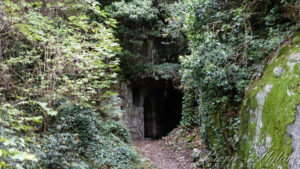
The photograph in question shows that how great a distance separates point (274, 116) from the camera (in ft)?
9.67

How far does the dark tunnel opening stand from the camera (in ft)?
42.7

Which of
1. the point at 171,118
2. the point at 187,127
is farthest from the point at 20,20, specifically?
the point at 171,118

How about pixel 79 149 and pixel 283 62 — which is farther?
pixel 79 149

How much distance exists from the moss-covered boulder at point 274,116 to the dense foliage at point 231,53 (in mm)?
299

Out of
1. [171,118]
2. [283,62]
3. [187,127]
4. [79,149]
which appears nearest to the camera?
[283,62]

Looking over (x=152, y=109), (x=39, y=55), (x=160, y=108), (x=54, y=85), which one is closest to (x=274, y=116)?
(x=54, y=85)

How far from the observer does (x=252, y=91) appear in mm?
3646

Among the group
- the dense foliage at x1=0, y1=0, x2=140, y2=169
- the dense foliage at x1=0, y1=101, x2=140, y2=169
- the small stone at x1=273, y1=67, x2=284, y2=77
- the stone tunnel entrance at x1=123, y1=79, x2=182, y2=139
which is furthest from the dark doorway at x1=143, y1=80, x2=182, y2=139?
the small stone at x1=273, y1=67, x2=284, y2=77

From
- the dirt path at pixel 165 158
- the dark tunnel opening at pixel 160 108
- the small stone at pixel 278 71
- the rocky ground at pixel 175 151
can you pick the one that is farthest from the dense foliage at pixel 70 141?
the dark tunnel opening at pixel 160 108

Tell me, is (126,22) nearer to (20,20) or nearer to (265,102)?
(20,20)

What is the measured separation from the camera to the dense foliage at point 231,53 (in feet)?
12.6

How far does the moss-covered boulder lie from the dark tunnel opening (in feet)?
27.6

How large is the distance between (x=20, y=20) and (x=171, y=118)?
1264 centimetres

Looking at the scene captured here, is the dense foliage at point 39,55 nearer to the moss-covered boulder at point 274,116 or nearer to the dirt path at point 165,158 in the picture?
the moss-covered boulder at point 274,116
